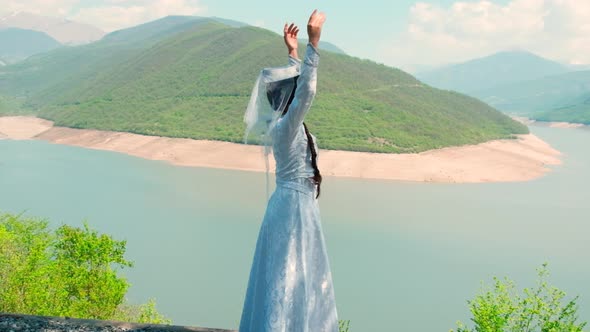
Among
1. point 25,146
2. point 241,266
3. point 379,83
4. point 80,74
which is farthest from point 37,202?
point 80,74

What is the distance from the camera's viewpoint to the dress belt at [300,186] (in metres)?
3.80

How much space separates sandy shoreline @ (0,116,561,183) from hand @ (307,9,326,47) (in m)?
33.4

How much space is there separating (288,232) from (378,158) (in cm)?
4021

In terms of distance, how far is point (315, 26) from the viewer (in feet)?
11.3

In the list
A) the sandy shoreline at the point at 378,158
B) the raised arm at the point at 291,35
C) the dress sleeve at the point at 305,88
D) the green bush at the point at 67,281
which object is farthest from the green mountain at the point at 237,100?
the dress sleeve at the point at 305,88

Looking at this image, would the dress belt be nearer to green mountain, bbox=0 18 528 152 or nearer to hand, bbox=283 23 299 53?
hand, bbox=283 23 299 53

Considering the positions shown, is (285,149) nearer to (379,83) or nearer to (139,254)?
(139,254)

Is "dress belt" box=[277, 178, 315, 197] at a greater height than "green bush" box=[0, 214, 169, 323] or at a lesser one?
greater

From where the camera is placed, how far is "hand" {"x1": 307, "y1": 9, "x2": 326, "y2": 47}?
3.45m

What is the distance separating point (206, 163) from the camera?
43.3 meters

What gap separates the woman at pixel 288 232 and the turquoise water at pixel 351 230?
36.9 feet

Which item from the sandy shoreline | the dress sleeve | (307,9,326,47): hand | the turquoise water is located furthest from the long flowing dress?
the sandy shoreline

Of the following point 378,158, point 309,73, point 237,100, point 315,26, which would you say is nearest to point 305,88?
point 309,73

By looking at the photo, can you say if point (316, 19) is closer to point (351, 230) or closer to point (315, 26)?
point (315, 26)
